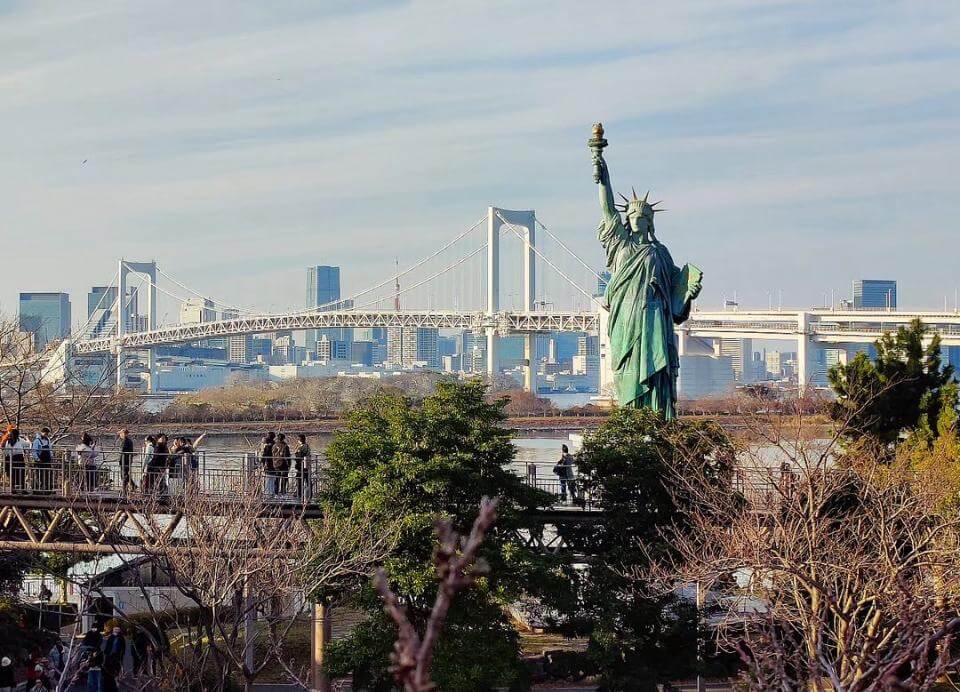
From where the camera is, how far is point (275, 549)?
14008mm

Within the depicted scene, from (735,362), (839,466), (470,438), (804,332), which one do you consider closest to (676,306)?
(839,466)

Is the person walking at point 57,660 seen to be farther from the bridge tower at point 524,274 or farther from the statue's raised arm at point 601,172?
the bridge tower at point 524,274

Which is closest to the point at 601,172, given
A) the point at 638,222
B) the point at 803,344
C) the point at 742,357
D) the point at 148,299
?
the point at 638,222

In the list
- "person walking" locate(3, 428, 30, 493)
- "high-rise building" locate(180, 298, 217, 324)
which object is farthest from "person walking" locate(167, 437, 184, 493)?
"high-rise building" locate(180, 298, 217, 324)

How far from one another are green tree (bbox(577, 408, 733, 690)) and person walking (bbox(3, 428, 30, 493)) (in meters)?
6.56

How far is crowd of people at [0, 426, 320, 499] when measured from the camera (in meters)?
16.1

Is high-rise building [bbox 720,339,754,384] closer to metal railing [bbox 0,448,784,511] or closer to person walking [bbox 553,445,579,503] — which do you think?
person walking [bbox 553,445,579,503]

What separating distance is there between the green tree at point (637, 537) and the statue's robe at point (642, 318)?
244 cm

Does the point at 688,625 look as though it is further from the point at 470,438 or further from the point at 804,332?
the point at 804,332

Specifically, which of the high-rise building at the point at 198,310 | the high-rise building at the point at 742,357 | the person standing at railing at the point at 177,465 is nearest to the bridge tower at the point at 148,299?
the high-rise building at the point at 198,310

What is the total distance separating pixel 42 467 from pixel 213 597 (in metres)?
4.78

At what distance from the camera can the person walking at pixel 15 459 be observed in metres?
16.7

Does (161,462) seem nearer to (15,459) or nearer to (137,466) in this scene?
(137,466)

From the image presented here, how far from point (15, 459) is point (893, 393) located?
11.5 meters
